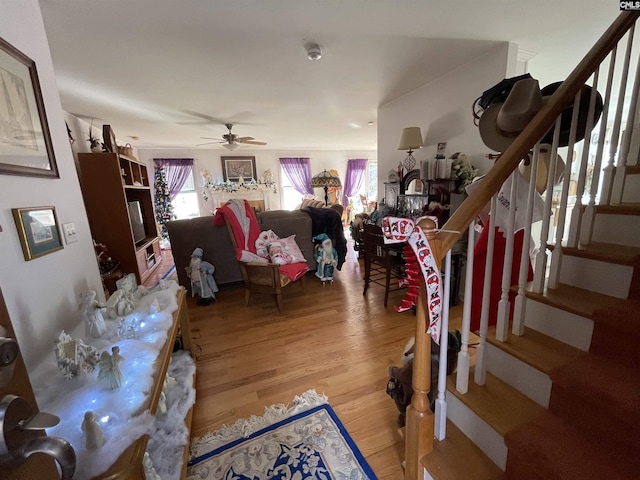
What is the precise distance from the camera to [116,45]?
1.90m

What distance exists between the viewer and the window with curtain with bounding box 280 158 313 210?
703cm

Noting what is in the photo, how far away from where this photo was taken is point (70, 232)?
3.64ft

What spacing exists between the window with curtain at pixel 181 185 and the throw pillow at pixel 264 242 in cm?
446

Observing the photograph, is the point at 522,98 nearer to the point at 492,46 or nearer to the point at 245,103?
the point at 492,46

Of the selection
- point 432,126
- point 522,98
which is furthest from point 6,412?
point 432,126

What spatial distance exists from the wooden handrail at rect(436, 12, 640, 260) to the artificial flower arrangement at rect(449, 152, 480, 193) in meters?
1.32

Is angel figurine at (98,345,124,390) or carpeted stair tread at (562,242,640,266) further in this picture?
carpeted stair tread at (562,242,640,266)

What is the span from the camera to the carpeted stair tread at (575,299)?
3.17 feet

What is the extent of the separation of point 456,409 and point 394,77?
9.24 ft

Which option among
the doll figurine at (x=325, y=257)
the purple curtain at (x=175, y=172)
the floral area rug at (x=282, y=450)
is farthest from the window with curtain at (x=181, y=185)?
the floral area rug at (x=282, y=450)

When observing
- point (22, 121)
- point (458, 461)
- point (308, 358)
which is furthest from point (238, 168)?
point (458, 461)

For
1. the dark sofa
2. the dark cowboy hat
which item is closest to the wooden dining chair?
the dark sofa

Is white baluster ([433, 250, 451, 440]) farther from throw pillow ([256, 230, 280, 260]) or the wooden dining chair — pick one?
throw pillow ([256, 230, 280, 260])

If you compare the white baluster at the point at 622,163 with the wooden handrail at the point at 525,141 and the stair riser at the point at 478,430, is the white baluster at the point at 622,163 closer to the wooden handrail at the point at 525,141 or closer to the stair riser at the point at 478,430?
the wooden handrail at the point at 525,141
